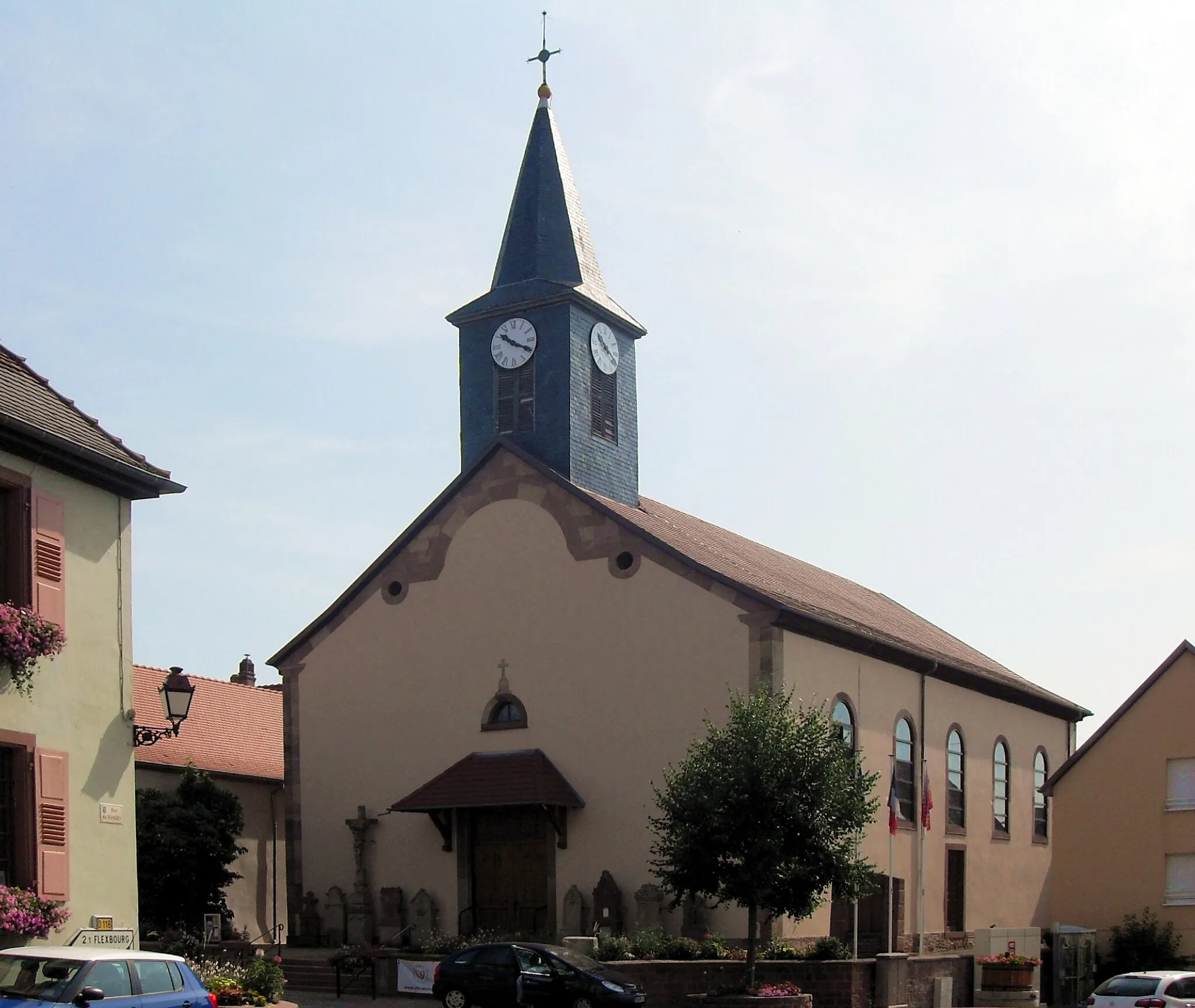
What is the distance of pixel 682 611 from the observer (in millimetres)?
29703

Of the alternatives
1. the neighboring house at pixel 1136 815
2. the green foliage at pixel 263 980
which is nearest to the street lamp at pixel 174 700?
the green foliage at pixel 263 980

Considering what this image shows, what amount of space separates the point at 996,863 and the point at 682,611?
1294cm

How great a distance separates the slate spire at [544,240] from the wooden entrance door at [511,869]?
10.0 m

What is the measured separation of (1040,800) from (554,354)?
17903mm

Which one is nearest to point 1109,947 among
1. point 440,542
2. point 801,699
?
point 801,699

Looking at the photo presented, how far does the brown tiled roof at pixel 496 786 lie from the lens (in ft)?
97.4

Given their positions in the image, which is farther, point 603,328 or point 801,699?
point 603,328

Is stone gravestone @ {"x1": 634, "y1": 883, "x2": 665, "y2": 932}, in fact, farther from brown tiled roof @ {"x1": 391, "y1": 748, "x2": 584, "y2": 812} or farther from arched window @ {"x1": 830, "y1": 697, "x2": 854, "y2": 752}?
arched window @ {"x1": 830, "y1": 697, "x2": 854, "y2": 752}

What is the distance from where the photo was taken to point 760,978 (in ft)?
82.2

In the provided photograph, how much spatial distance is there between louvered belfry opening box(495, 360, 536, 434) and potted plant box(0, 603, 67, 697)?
617 inches

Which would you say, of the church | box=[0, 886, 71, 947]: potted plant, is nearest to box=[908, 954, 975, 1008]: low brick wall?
the church

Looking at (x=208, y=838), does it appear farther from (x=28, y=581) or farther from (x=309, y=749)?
(x=28, y=581)

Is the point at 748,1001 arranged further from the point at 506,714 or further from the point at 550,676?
the point at 506,714

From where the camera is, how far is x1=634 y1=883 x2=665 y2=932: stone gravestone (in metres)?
28.4
